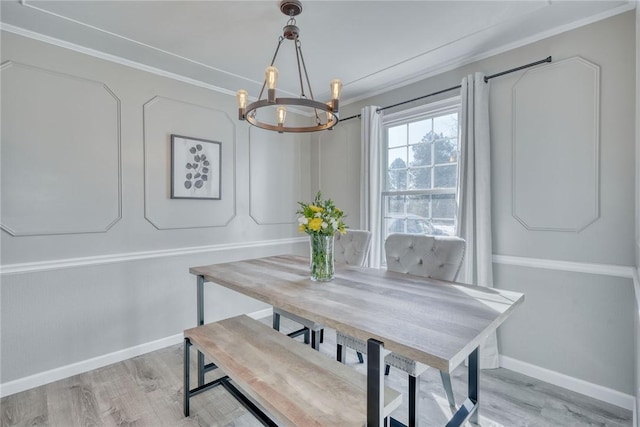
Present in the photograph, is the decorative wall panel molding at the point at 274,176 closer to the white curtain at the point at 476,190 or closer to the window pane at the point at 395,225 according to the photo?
the window pane at the point at 395,225

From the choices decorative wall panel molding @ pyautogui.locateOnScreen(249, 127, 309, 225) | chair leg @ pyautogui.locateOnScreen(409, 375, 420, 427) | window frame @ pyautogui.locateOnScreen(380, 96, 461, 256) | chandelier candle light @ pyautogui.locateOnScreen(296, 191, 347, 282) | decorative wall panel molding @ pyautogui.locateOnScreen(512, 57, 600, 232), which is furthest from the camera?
decorative wall panel molding @ pyautogui.locateOnScreen(249, 127, 309, 225)

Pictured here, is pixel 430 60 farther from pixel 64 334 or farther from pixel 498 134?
pixel 64 334

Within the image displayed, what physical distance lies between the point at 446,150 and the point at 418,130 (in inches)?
14.9

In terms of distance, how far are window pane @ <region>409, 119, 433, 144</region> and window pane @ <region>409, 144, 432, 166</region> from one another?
0.22 feet

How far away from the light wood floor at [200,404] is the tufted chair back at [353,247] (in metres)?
0.92

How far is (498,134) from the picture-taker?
2.44 m

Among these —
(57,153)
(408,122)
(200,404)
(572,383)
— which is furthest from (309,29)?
(572,383)

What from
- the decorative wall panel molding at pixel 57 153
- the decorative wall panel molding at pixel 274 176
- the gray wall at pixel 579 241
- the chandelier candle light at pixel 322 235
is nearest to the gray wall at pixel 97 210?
the decorative wall panel molding at pixel 57 153

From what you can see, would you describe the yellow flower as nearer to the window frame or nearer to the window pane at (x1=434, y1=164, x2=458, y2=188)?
the window frame

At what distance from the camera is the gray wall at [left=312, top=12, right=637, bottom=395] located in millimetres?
1927

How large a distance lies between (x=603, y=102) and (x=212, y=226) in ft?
11.0

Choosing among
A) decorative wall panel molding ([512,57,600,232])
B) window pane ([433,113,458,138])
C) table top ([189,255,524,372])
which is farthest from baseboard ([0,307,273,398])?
decorative wall panel molding ([512,57,600,232])

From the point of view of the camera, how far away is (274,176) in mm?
3742

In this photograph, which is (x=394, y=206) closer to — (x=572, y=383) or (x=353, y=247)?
(x=353, y=247)
